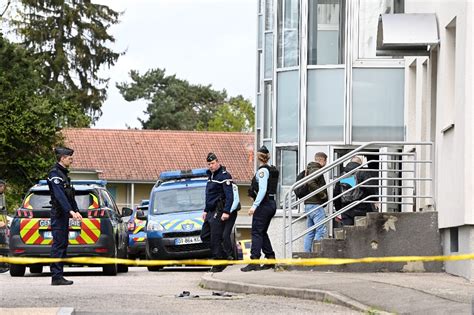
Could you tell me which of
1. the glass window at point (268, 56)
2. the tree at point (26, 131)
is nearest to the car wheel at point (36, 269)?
the glass window at point (268, 56)

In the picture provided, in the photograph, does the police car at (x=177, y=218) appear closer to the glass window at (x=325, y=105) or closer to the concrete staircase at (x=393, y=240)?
the glass window at (x=325, y=105)

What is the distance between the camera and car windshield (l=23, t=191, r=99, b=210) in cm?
2177

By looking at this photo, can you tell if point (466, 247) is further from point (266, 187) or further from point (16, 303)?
point (16, 303)

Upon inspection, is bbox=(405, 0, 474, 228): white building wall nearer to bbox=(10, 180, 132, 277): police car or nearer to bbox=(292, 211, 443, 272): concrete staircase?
bbox=(292, 211, 443, 272): concrete staircase

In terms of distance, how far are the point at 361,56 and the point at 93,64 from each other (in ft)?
170

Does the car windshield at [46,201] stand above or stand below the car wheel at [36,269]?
above

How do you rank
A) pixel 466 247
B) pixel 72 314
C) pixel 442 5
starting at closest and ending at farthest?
pixel 72 314, pixel 466 247, pixel 442 5

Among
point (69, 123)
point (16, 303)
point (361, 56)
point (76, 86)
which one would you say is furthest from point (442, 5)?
point (76, 86)

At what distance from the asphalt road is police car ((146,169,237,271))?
4631 millimetres

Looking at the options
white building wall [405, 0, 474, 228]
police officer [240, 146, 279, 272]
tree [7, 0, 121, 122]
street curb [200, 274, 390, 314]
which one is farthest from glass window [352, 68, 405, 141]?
tree [7, 0, 121, 122]

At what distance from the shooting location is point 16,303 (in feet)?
48.0

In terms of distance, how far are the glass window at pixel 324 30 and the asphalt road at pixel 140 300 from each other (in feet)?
26.1

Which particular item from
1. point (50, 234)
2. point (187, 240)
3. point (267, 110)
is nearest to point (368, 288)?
point (50, 234)

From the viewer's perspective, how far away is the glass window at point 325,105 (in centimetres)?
2570
